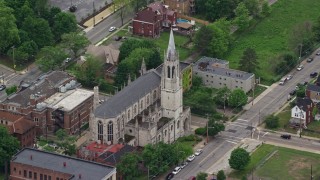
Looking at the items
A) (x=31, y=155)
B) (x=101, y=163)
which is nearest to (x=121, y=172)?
(x=101, y=163)

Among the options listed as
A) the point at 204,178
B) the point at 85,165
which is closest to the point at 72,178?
the point at 85,165

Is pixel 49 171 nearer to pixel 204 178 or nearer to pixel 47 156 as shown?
pixel 47 156

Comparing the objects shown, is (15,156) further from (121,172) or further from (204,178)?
(204,178)

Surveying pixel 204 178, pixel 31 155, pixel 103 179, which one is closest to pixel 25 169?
pixel 31 155

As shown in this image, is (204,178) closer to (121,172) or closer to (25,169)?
(121,172)

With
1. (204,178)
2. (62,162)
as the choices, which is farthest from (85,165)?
(204,178)
